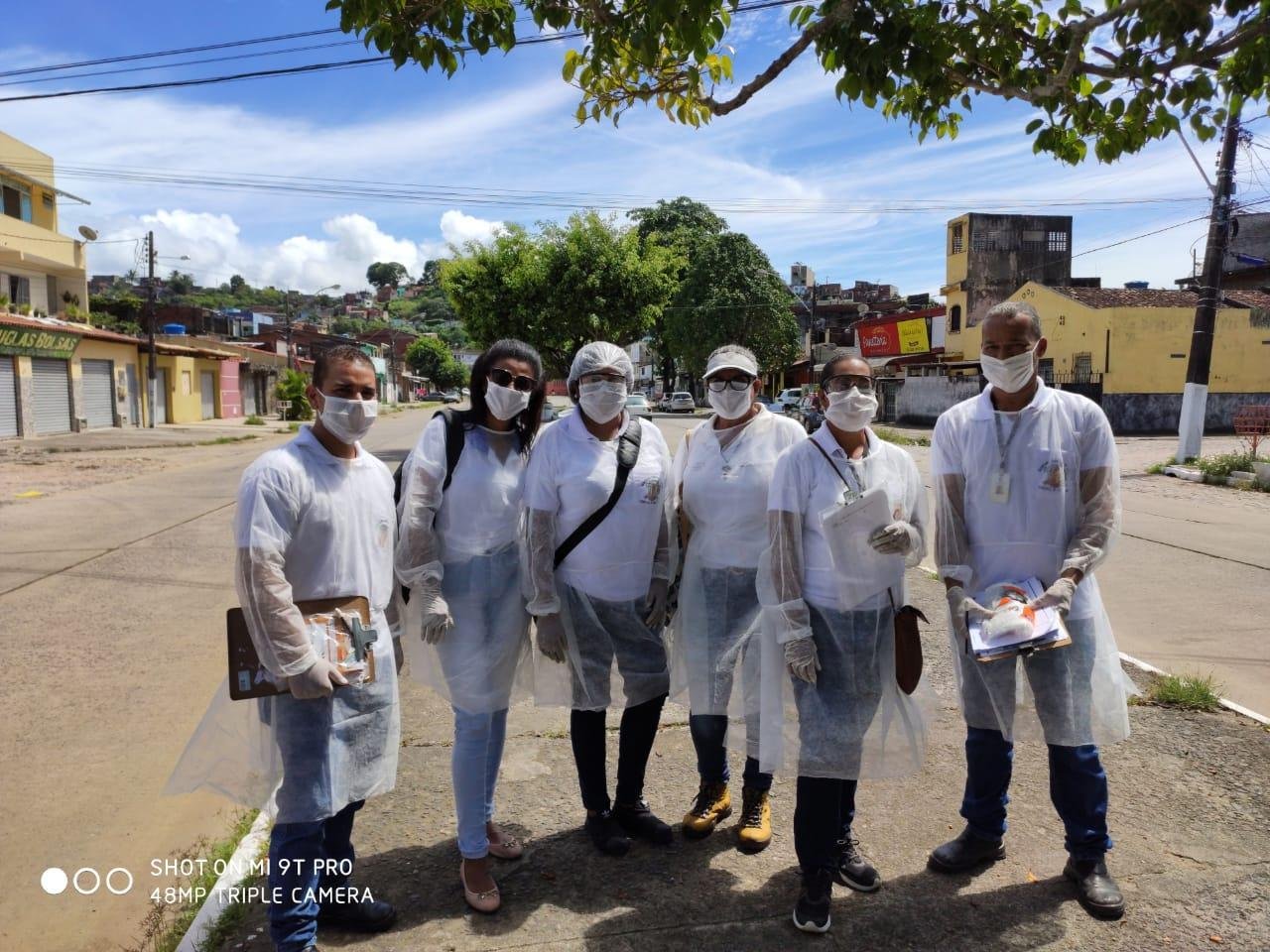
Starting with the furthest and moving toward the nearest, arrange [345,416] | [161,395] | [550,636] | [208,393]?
[208,393], [161,395], [550,636], [345,416]

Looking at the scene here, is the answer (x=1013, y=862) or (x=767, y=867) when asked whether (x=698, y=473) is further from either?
(x=1013, y=862)

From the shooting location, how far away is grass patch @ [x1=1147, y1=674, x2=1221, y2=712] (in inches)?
175

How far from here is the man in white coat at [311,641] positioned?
7.94 feet

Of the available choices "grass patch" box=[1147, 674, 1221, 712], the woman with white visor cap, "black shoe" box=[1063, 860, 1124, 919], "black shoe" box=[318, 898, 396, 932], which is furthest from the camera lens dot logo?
"grass patch" box=[1147, 674, 1221, 712]

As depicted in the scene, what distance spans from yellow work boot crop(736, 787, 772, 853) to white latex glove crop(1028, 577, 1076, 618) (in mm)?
1228

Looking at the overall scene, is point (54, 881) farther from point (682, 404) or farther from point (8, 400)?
point (682, 404)

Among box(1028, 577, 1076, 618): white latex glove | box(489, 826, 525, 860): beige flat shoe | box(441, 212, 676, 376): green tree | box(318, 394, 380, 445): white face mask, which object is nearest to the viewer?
box(318, 394, 380, 445): white face mask

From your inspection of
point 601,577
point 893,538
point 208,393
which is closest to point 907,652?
point 893,538

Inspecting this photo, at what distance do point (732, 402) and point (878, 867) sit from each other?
5.67ft

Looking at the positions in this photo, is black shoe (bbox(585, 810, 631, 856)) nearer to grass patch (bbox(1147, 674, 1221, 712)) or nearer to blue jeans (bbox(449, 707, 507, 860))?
blue jeans (bbox(449, 707, 507, 860))

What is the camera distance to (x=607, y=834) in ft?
10.7

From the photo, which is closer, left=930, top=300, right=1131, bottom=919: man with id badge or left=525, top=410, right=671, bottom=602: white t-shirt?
left=930, top=300, right=1131, bottom=919: man with id badge

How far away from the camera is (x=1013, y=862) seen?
10.2ft

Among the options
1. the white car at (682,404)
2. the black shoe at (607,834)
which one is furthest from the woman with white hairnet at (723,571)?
the white car at (682,404)
